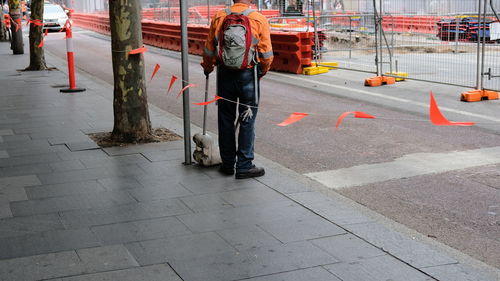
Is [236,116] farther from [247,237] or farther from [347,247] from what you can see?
[347,247]

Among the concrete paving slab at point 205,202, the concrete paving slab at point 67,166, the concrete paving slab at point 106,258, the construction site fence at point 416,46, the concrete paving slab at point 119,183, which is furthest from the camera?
the construction site fence at point 416,46

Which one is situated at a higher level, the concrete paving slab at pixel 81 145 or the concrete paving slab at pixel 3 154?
the concrete paving slab at pixel 81 145

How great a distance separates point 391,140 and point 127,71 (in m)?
3.49

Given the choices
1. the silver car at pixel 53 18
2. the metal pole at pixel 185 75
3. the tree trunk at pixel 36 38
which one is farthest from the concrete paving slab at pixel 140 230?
the silver car at pixel 53 18

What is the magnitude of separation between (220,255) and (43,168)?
11.1ft

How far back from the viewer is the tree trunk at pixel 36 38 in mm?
17891

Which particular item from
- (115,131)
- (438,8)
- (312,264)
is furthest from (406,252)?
(438,8)

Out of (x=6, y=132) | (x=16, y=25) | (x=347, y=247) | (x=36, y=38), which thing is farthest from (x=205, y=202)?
(x=16, y=25)

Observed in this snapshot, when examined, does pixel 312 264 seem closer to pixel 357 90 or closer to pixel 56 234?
pixel 56 234

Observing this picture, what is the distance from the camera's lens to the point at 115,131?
8.77 m

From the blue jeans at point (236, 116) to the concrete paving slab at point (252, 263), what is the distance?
6.77 ft

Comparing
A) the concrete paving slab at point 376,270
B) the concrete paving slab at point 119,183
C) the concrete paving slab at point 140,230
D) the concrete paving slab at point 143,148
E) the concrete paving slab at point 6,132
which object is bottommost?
the concrete paving slab at point 376,270

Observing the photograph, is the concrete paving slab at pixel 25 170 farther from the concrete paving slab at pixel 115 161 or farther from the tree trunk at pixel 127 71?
the tree trunk at pixel 127 71

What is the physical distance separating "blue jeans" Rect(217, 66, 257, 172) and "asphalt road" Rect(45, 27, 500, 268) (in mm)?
858
